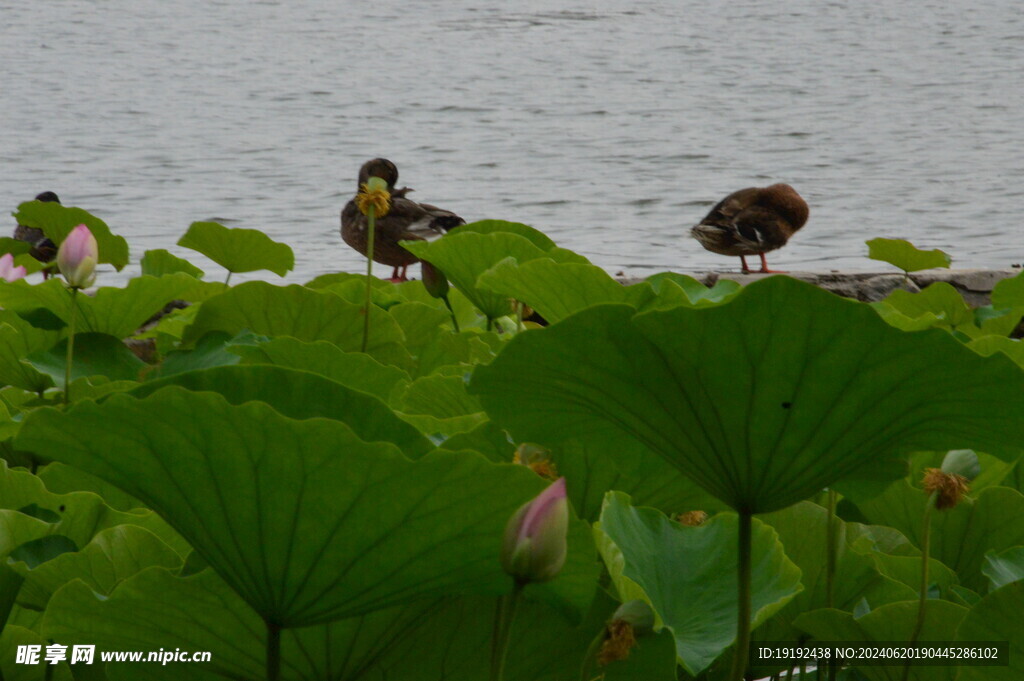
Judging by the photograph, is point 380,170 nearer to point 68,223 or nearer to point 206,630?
point 68,223

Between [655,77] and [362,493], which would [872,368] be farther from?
[655,77]

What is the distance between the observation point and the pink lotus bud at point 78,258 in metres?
0.55

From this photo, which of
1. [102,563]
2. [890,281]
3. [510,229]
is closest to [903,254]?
[890,281]

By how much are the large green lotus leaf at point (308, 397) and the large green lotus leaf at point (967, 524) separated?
231mm

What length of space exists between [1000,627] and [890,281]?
112 cm

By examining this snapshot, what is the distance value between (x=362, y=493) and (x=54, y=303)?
50 cm

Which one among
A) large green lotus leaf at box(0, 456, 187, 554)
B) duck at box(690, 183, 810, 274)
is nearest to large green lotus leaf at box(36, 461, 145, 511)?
large green lotus leaf at box(0, 456, 187, 554)

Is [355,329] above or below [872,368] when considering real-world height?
below

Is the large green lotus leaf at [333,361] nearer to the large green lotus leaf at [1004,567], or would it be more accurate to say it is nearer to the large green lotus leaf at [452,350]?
the large green lotus leaf at [452,350]

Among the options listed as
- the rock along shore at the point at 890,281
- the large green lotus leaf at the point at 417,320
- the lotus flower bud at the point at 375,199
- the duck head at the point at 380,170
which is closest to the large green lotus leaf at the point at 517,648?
the lotus flower bud at the point at 375,199

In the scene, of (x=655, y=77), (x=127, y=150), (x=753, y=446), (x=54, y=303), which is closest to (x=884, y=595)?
(x=753, y=446)

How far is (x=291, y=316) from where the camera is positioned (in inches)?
Answer: 23.7

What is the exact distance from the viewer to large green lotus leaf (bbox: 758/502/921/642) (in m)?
0.40

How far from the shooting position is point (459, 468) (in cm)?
26
